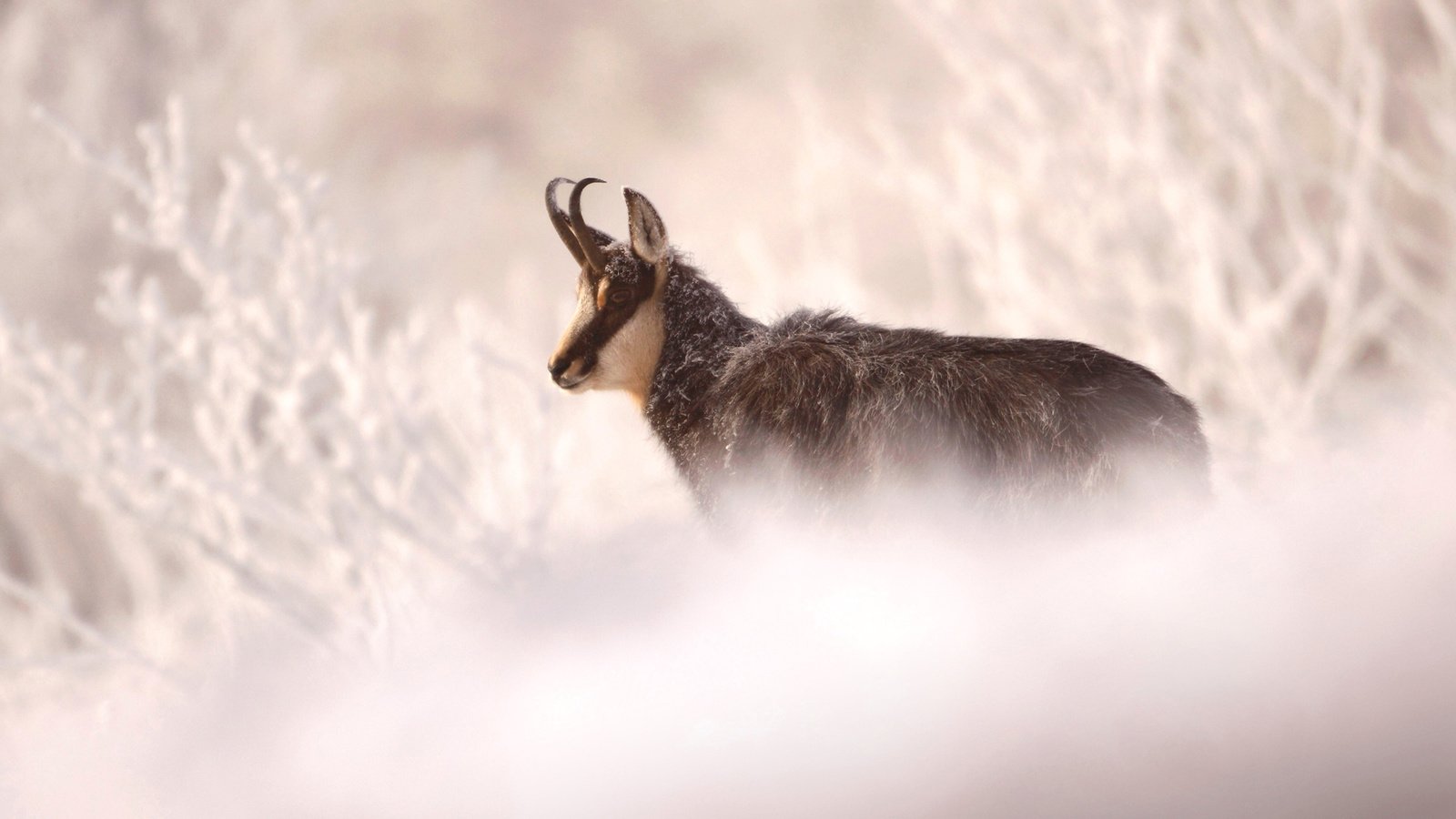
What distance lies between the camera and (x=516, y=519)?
1.99m

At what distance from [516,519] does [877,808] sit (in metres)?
1.49

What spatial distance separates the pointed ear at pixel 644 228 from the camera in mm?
1010

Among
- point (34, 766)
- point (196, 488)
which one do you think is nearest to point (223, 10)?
point (196, 488)

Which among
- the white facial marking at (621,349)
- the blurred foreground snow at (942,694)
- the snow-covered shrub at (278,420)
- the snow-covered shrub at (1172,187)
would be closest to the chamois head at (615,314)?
the white facial marking at (621,349)

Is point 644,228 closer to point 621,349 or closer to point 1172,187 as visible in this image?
point 621,349

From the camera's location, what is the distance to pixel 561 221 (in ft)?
3.35

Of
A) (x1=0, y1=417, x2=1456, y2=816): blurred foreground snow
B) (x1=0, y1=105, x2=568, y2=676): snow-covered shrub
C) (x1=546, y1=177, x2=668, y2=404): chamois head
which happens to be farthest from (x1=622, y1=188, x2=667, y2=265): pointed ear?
(x1=0, y1=105, x2=568, y2=676): snow-covered shrub

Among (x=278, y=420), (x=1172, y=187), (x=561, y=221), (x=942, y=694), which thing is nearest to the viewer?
(x=942, y=694)

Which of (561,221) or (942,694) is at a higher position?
(561,221)

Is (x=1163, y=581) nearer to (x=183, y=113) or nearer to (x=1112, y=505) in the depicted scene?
(x=1112, y=505)

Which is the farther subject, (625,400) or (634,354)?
(625,400)

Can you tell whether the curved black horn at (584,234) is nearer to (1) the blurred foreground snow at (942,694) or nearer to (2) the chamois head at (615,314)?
(2) the chamois head at (615,314)

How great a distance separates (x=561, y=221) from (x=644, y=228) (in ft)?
0.24

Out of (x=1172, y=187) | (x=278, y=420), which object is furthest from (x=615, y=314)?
(x=1172, y=187)
